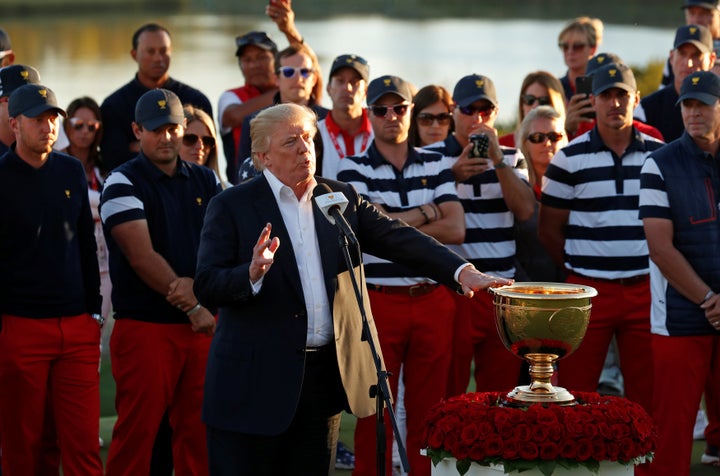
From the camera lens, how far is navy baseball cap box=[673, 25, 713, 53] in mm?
Result: 7723

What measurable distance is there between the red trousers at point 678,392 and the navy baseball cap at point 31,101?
117 inches

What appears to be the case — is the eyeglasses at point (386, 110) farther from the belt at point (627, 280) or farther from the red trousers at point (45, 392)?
the red trousers at point (45, 392)

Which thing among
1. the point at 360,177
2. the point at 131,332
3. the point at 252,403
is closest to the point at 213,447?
the point at 252,403

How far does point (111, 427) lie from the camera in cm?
791

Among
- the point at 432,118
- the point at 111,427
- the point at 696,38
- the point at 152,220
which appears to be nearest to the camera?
the point at 152,220

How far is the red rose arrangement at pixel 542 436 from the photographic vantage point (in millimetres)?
4391

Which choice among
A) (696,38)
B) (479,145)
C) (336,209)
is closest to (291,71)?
(479,145)

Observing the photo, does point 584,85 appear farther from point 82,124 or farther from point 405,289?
point 82,124

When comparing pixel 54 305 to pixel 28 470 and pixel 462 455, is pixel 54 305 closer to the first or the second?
pixel 28 470

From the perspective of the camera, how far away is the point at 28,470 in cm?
604

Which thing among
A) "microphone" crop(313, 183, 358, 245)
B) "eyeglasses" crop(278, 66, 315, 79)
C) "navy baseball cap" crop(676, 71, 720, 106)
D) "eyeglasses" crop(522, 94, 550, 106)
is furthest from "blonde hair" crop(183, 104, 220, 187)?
"microphone" crop(313, 183, 358, 245)

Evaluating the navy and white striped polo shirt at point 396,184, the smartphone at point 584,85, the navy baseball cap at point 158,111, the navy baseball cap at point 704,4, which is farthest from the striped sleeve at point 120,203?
the navy baseball cap at point 704,4

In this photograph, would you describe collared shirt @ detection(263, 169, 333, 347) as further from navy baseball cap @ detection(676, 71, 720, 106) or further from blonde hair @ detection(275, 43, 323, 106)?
blonde hair @ detection(275, 43, 323, 106)

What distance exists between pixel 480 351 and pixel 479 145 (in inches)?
40.1
